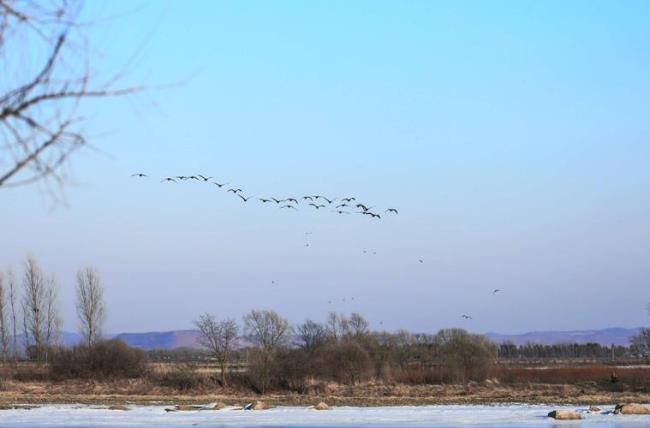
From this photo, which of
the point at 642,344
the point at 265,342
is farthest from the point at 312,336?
the point at 642,344

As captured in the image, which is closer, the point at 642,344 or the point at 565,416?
the point at 565,416

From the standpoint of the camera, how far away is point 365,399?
1854 inches

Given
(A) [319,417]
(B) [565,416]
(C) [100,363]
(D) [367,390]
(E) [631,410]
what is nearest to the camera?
(B) [565,416]

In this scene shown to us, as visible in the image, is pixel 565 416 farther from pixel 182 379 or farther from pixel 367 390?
pixel 182 379

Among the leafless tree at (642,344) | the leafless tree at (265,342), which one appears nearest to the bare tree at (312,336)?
the leafless tree at (265,342)

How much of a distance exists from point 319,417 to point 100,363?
31450 mm

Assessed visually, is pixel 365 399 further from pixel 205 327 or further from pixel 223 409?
pixel 205 327

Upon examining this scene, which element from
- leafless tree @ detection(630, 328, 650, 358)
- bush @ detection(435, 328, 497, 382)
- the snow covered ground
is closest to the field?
bush @ detection(435, 328, 497, 382)

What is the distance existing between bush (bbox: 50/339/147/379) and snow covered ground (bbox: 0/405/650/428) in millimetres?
19179

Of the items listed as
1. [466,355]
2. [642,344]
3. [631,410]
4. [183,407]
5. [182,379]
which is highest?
[466,355]

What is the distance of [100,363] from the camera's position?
61969mm

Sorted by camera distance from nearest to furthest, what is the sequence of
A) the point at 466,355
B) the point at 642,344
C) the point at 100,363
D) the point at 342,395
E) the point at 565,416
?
1. the point at 565,416
2. the point at 342,395
3. the point at 466,355
4. the point at 100,363
5. the point at 642,344

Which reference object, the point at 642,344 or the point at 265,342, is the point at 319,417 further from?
the point at 642,344

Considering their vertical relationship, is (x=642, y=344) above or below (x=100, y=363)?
below
